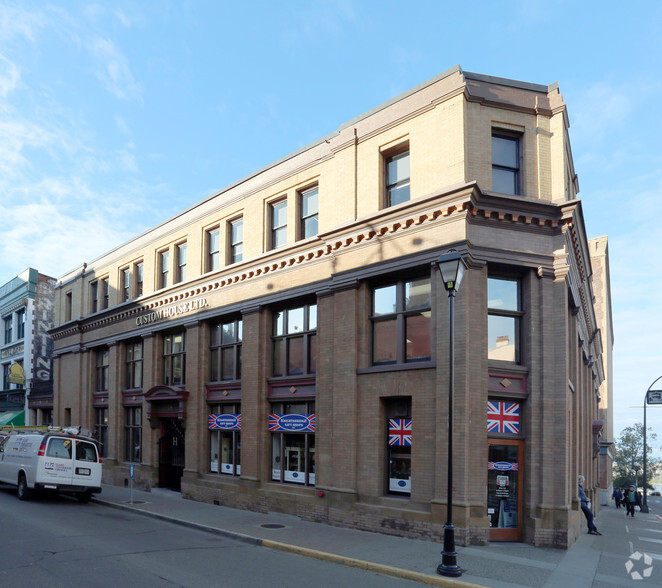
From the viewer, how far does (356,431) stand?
50.2ft

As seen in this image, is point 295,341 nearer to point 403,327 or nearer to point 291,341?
point 291,341

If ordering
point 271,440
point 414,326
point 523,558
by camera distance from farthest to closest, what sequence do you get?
point 271,440, point 414,326, point 523,558

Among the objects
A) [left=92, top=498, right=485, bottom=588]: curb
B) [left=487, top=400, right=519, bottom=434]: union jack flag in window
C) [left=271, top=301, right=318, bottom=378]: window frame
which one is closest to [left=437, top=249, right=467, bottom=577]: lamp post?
[left=92, top=498, right=485, bottom=588]: curb

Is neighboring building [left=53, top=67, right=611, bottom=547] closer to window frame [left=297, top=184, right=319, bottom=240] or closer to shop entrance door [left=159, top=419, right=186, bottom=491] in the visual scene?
window frame [left=297, top=184, right=319, bottom=240]

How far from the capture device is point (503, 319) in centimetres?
1446

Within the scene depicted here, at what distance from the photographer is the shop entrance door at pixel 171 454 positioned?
23109 mm

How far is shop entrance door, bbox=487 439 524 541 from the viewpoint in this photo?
1353 centimetres

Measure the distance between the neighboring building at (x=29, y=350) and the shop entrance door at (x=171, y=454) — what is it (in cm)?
1564

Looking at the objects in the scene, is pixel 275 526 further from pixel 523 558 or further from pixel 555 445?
pixel 555 445

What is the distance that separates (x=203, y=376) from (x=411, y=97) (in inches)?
471

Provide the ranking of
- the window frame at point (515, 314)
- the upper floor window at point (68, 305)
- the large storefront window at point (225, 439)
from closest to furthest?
the window frame at point (515, 314), the large storefront window at point (225, 439), the upper floor window at point (68, 305)

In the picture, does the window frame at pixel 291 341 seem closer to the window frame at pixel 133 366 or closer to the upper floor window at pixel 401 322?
the upper floor window at pixel 401 322

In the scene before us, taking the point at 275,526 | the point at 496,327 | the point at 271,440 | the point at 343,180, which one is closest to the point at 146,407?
the point at 271,440

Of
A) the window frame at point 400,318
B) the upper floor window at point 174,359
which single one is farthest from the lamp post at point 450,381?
the upper floor window at point 174,359
